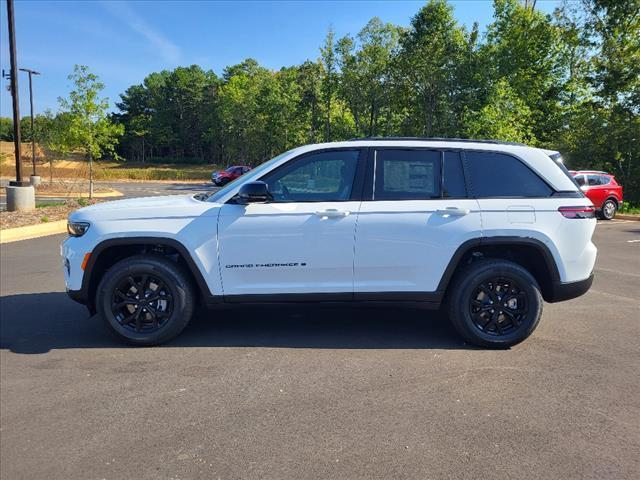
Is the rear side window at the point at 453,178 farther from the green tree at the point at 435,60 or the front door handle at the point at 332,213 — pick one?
the green tree at the point at 435,60

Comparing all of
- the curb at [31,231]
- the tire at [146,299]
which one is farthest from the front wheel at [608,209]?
the curb at [31,231]

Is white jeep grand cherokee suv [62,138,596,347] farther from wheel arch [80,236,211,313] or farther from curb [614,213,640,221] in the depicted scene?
curb [614,213,640,221]

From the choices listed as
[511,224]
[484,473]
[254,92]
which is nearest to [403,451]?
[484,473]

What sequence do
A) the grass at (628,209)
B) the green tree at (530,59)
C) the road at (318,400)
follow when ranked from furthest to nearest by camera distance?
the green tree at (530,59)
the grass at (628,209)
the road at (318,400)

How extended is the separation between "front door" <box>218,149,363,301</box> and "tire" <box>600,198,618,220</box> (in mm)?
15156

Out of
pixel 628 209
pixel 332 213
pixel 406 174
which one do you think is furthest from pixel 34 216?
pixel 628 209

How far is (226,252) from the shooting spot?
14.5ft

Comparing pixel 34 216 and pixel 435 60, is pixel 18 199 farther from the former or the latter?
pixel 435 60

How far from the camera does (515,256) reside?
4.77 m

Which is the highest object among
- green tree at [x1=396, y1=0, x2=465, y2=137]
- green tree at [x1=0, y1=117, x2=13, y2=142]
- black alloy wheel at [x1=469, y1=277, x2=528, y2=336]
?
green tree at [x1=0, y1=117, x2=13, y2=142]

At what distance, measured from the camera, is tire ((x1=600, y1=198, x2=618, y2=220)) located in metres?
16.6

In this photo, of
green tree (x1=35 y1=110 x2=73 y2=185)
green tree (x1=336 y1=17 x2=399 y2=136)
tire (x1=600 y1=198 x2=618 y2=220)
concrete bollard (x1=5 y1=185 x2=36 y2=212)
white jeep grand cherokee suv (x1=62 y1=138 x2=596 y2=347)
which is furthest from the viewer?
green tree (x1=336 y1=17 x2=399 y2=136)

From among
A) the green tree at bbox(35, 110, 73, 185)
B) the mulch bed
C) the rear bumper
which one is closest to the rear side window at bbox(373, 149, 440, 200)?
the rear bumper

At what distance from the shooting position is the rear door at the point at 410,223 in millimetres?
4406
